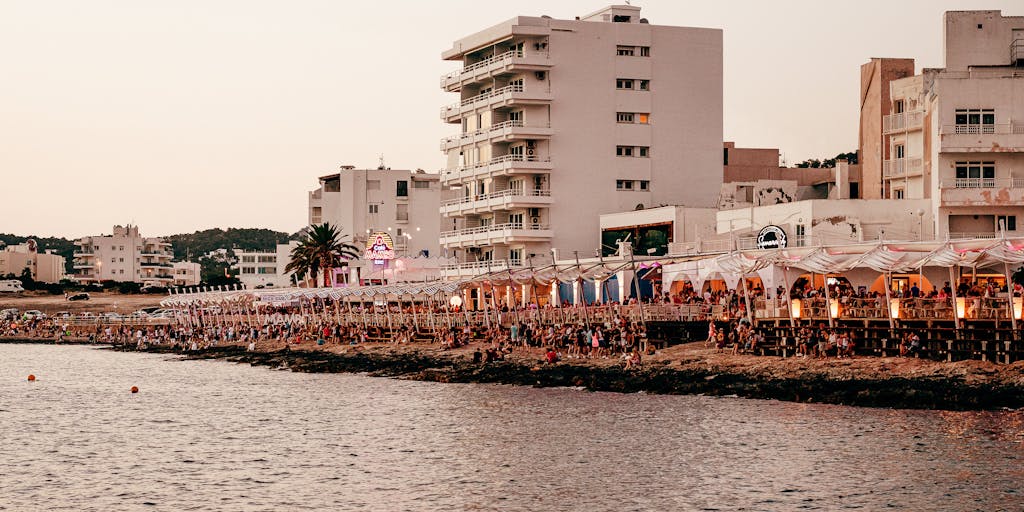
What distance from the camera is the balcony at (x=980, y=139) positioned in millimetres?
70625

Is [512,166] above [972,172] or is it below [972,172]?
above

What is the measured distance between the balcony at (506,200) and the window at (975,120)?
35.3m

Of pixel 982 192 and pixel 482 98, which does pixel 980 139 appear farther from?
pixel 482 98

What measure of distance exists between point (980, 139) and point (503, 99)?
39.2 metres

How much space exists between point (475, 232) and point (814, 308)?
54.1m

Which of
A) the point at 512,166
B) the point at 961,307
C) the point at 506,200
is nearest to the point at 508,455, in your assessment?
the point at 961,307

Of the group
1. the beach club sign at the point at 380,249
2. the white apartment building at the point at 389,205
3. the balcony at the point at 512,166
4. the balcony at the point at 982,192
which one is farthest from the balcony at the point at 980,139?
the white apartment building at the point at 389,205

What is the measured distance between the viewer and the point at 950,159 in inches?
2810

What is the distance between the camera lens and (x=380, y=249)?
118m

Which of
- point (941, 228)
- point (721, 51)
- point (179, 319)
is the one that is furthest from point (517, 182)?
point (179, 319)

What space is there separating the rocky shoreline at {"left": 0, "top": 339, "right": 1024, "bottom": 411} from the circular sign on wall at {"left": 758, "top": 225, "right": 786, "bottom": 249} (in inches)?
637

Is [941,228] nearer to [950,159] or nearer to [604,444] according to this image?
[950,159]

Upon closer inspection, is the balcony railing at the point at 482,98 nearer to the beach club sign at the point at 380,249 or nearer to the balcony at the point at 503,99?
the balcony at the point at 503,99

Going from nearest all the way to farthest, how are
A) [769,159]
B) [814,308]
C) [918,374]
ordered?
1. [918,374]
2. [814,308]
3. [769,159]
